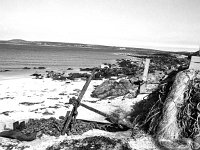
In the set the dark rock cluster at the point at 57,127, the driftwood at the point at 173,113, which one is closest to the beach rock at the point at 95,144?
the dark rock cluster at the point at 57,127

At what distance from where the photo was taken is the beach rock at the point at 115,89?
14.0m

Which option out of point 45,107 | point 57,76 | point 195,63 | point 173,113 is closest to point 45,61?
point 57,76

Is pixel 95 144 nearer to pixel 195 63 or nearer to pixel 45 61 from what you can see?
pixel 195 63

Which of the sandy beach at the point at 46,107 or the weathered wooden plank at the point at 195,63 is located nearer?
the sandy beach at the point at 46,107

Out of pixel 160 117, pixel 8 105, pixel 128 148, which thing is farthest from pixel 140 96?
pixel 8 105

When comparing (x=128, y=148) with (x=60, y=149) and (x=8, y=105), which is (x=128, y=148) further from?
(x=8, y=105)

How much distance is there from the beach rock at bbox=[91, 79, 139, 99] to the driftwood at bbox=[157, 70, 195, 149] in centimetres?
595

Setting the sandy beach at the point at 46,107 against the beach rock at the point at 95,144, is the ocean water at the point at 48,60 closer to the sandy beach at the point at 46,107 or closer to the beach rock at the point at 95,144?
the sandy beach at the point at 46,107

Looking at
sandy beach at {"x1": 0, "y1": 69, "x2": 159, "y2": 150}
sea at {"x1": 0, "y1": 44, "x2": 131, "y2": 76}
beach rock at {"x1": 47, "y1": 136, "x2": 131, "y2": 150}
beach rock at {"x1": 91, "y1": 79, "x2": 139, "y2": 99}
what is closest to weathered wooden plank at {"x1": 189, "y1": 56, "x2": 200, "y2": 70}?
sandy beach at {"x1": 0, "y1": 69, "x2": 159, "y2": 150}

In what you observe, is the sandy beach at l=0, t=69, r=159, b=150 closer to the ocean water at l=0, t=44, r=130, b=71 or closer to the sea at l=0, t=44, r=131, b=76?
the sea at l=0, t=44, r=131, b=76

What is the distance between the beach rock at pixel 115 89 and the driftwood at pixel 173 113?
5.95 metres

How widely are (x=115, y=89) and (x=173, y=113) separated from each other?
728 centimetres

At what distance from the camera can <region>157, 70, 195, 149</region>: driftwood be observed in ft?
22.7

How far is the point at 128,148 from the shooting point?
7000mm
